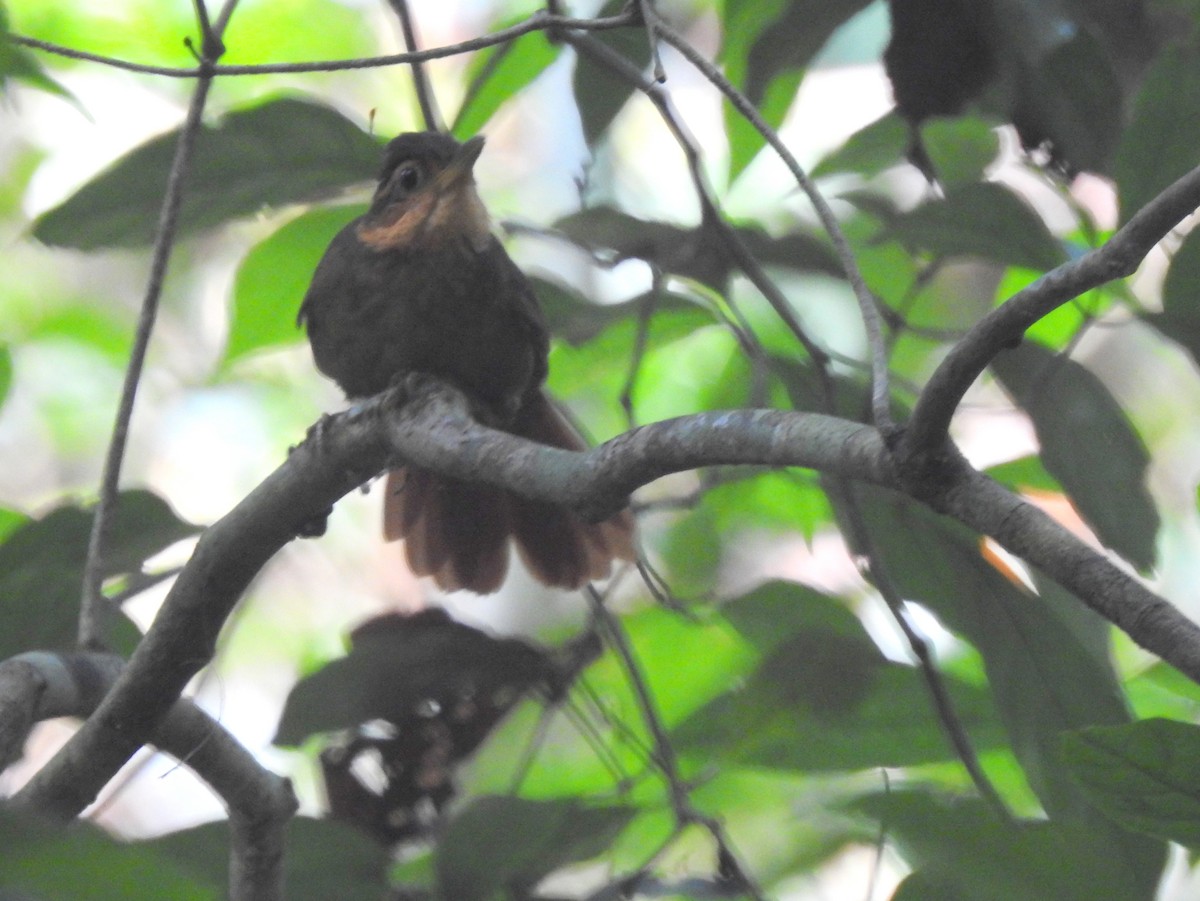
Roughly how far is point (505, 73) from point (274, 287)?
19.0 inches

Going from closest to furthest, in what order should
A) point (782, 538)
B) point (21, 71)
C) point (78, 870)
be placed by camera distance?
point (78, 870), point (21, 71), point (782, 538)

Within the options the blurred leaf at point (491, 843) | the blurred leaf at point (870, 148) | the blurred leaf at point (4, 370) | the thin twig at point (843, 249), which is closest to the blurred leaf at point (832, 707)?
the blurred leaf at point (491, 843)

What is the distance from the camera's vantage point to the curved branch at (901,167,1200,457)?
749 mm

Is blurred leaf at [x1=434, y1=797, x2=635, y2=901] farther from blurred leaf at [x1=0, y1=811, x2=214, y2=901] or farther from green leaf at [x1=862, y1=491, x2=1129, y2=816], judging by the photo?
blurred leaf at [x1=0, y1=811, x2=214, y2=901]

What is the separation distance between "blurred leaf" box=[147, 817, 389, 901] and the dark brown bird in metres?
0.49

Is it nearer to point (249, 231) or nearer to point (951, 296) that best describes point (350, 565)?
point (249, 231)

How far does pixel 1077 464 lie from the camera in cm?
152

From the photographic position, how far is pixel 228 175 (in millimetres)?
1838

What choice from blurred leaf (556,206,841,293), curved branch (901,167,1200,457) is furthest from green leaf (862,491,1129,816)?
curved branch (901,167,1200,457)

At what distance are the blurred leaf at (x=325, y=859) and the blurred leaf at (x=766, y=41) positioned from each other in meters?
1.03

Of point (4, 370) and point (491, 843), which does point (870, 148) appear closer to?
point (491, 843)

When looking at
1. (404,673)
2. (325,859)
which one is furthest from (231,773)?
(404,673)

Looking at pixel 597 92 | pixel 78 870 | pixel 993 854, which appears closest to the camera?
pixel 78 870

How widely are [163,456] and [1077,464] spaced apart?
409 centimetres
